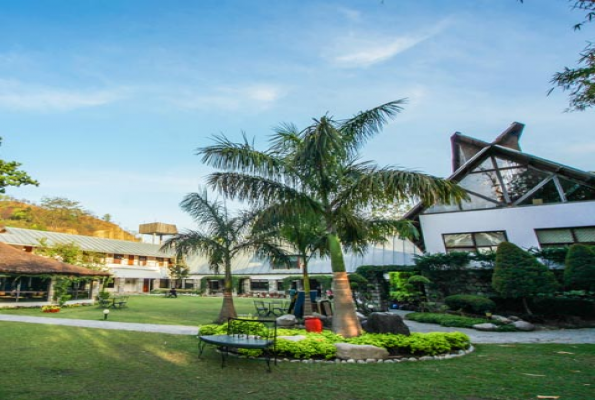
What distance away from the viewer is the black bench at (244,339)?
5992 mm

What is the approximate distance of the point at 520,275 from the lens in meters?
12.2

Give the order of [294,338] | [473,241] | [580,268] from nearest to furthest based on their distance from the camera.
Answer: [294,338], [580,268], [473,241]

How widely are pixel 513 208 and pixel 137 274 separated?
44230 millimetres

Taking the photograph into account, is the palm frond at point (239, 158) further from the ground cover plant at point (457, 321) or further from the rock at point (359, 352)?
the ground cover plant at point (457, 321)

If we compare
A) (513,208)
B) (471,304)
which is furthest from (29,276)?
(513,208)

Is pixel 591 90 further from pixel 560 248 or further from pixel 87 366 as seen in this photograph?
pixel 87 366

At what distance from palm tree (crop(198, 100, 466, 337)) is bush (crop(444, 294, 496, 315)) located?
7623mm

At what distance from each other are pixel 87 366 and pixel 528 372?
858 cm

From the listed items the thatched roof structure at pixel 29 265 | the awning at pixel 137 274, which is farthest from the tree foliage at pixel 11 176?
the awning at pixel 137 274

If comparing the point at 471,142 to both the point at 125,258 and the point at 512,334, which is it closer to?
the point at 512,334

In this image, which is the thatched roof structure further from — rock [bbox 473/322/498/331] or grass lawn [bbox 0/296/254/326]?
rock [bbox 473/322/498/331]

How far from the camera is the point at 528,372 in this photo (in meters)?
5.75

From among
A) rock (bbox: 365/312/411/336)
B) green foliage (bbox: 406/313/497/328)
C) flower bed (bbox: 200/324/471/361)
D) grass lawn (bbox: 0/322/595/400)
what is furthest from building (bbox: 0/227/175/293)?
rock (bbox: 365/312/411/336)

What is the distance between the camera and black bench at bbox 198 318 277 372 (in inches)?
236
